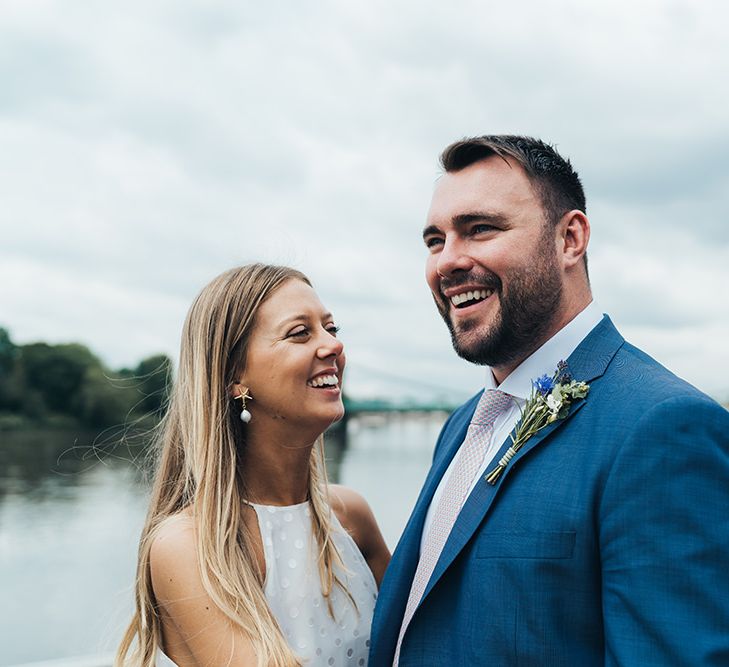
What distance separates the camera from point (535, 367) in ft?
7.91

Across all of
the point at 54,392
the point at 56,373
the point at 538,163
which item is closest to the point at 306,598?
the point at 538,163

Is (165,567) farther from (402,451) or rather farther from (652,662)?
(402,451)

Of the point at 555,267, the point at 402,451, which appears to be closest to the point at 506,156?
the point at 555,267

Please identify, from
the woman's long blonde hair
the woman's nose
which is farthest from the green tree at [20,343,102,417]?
the woman's nose

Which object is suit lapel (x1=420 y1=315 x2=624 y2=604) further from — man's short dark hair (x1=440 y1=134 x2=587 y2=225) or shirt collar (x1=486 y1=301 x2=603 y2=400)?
man's short dark hair (x1=440 y1=134 x2=587 y2=225)

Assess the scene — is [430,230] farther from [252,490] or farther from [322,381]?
[252,490]

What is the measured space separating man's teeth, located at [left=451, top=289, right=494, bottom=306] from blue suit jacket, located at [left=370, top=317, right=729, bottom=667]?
0.33 m

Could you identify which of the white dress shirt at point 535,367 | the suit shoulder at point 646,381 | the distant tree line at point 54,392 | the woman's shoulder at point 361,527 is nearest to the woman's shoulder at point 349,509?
the woman's shoulder at point 361,527

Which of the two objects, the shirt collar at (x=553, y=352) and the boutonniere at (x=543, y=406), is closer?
the boutonniere at (x=543, y=406)

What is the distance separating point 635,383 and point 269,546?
1.34 metres

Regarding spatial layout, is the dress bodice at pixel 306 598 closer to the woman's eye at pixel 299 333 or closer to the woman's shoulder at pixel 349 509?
the woman's shoulder at pixel 349 509

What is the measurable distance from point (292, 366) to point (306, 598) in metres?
0.77

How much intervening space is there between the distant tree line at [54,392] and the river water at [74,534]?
6.67ft

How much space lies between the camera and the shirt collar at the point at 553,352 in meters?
2.38
